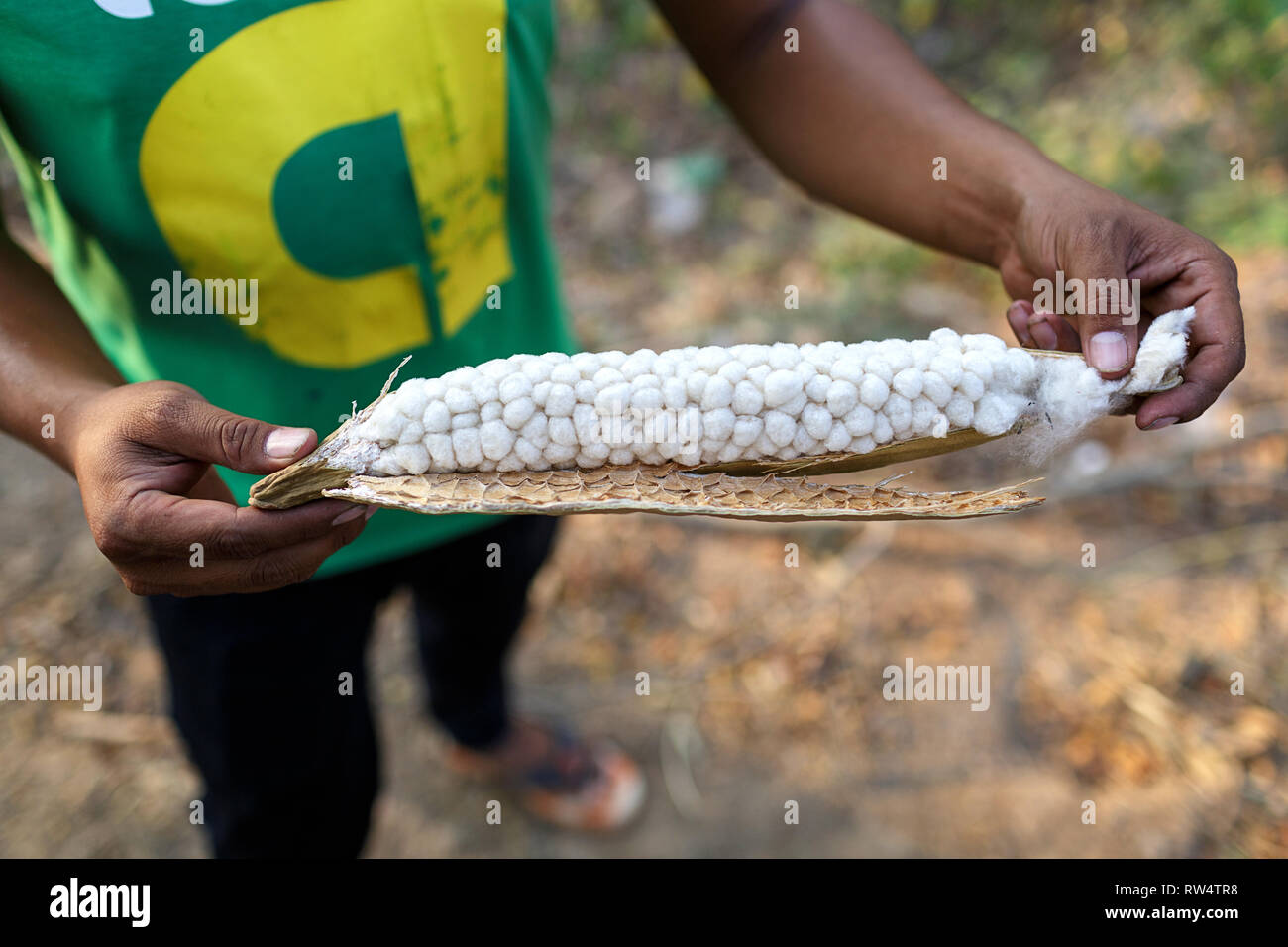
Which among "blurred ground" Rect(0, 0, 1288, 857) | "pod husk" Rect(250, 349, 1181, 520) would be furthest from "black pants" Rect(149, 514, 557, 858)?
"blurred ground" Rect(0, 0, 1288, 857)

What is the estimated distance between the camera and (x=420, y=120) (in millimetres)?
1378

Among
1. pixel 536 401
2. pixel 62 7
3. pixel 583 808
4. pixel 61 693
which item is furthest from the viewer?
pixel 61 693

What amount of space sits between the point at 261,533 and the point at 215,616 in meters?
0.51

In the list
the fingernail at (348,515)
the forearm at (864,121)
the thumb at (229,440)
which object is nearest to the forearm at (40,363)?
the thumb at (229,440)

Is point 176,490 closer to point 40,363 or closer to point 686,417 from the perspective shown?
point 40,363

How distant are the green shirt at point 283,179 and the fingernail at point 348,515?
0.34 metres

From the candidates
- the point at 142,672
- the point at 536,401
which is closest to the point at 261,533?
the point at 536,401

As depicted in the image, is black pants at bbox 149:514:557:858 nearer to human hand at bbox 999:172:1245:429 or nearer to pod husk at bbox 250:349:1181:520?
pod husk at bbox 250:349:1181:520

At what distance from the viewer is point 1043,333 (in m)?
1.48

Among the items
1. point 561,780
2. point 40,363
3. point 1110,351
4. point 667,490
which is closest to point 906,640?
point 561,780

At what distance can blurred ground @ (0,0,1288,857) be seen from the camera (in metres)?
2.50

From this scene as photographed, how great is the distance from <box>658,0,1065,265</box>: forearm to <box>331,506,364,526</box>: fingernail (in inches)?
47.7

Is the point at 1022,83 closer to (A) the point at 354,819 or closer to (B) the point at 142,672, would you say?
(A) the point at 354,819

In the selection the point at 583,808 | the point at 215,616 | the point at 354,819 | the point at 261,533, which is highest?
the point at 261,533
